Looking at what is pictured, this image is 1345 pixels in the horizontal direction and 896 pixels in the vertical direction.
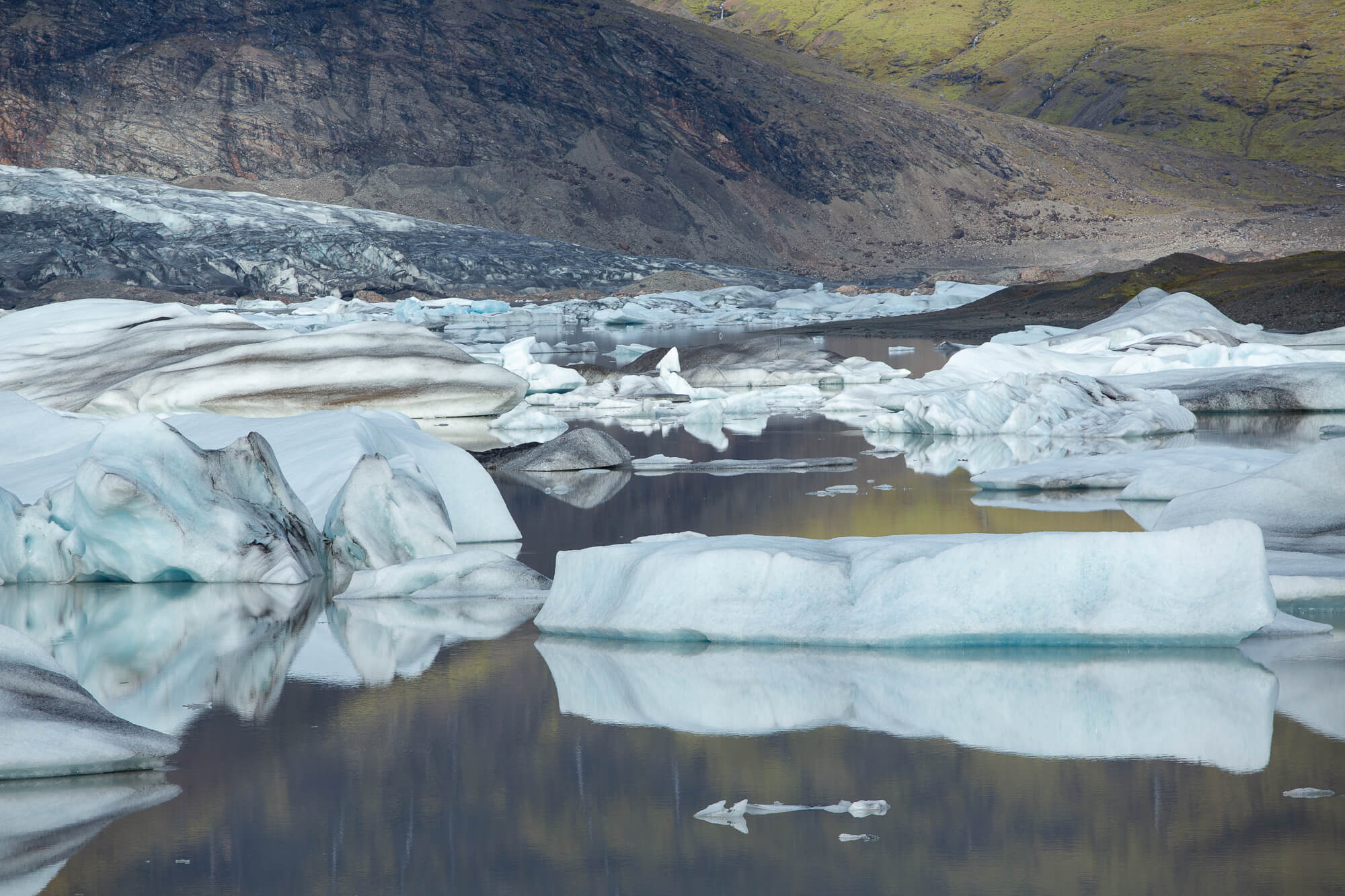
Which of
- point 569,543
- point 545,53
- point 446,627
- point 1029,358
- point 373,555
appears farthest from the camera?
point 545,53

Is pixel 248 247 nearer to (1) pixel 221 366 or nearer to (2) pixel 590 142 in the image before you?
(2) pixel 590 142

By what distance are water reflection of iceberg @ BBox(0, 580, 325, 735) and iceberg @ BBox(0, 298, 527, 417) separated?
4.99m

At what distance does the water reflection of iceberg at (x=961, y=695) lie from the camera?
2350 millimetres

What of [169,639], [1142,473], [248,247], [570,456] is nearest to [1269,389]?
[1142,473]

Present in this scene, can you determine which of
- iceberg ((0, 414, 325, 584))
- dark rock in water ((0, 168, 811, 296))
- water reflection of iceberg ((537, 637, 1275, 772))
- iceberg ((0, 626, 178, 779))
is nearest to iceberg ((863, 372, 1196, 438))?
iceberg ((0, 414, 325, 584))

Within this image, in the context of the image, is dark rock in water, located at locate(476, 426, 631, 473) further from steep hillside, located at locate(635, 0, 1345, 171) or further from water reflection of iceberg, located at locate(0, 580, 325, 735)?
steep hillside, located at locate(635, 0, 1345, 171)

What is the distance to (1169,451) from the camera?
19.7 feet

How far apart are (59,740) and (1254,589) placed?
244 cm

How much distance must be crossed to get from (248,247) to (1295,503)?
39949 mm

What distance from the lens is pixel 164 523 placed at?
3957 mm

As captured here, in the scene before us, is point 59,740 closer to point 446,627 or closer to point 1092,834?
point 446,627

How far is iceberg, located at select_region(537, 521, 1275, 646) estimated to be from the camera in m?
2.83

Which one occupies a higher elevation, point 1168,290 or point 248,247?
point 248,247

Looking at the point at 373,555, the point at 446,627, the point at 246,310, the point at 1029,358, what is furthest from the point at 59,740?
the point at 246,310
